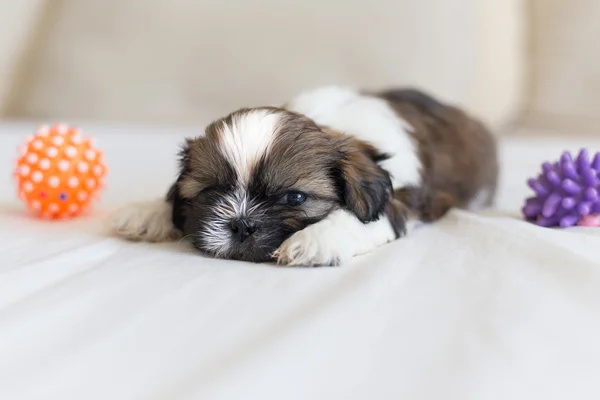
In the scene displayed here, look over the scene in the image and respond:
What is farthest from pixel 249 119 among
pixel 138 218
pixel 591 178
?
pixel 591 178

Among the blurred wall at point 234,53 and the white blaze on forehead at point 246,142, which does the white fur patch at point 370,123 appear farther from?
the blurred wall at point 234,53

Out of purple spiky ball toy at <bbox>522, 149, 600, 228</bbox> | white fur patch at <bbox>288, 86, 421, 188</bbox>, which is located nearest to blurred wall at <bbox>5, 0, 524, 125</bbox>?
white fur patch at <bbox>288, 86, 421, 188</bbox>

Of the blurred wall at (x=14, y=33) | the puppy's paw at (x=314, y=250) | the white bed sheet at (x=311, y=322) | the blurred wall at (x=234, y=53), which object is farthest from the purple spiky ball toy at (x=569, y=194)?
the blurred wall at (x=14, y=33)

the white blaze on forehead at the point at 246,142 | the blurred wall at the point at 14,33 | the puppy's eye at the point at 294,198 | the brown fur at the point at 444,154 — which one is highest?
the blurred wall at the point at 14,33

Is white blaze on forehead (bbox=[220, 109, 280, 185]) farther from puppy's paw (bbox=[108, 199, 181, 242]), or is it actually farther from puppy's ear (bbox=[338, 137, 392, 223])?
puppy's paw (bbox=[108, 199, 181, 242])

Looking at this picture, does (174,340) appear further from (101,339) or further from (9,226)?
(9,226)

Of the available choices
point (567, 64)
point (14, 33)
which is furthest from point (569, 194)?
point (14, 33)

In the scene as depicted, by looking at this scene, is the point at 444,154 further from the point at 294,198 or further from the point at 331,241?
the point at 331,241
